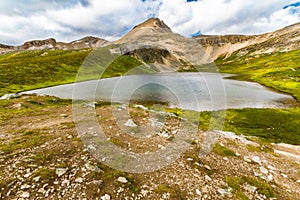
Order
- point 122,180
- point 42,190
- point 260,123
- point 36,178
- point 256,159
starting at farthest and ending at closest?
point 260,123 → point 256,159 → point 122,180 → point 36,178 → point 42,190

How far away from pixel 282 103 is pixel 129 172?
195 feet

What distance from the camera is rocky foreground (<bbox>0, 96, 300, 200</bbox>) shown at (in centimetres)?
898

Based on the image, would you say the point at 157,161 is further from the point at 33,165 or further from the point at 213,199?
the point at 33,165

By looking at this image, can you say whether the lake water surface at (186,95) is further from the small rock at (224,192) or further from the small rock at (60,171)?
the small rock at (60,171)

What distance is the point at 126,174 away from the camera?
34.2 feet

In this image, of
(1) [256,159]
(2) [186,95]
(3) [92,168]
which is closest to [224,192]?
(1) [256,159]

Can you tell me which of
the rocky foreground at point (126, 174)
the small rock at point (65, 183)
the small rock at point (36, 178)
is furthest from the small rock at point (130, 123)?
the small rock at point (36, 178)

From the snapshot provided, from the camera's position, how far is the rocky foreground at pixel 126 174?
8977 millimetres

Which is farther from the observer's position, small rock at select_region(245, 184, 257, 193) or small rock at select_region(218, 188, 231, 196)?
small rock at select_region(245, 184, 257, 193)

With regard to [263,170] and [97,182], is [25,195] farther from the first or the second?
[263,170]

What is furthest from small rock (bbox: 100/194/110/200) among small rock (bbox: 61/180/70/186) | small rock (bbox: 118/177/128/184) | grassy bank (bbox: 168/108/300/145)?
grassy bank (bbox: 168/108/300/145)

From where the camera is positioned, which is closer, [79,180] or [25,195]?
[25,195]

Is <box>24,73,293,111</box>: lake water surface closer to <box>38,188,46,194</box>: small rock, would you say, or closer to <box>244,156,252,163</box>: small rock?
<box>244,156,252,163</box>: small rock

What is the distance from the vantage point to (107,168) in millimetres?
10727
